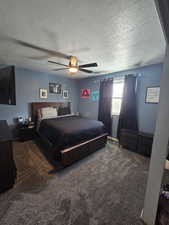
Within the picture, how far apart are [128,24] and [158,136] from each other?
1391mm

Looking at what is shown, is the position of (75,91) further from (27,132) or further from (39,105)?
(27,132)

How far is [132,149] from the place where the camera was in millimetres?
3064

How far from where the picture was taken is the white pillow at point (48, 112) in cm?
369

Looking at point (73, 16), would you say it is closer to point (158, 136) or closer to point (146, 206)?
point (158, 136)

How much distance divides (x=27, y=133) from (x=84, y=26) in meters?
3.35

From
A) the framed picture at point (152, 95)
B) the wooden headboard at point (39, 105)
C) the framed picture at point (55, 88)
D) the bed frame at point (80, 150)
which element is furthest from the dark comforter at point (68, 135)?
the framed picture at point (55, 88)

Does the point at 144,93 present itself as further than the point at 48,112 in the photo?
No

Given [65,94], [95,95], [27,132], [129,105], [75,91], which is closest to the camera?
[129,105]

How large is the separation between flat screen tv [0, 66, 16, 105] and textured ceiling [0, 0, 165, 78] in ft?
1.49

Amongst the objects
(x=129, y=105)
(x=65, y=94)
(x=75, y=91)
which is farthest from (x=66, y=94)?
(x=129, y=105)

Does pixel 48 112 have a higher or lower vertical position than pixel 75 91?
lower

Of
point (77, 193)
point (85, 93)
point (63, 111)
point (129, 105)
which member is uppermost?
point (85, 93)

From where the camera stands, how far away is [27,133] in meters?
3.44

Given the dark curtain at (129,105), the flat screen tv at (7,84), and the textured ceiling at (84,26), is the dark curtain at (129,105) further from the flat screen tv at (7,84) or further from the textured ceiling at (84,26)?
the flat screen tv at (7,84)
